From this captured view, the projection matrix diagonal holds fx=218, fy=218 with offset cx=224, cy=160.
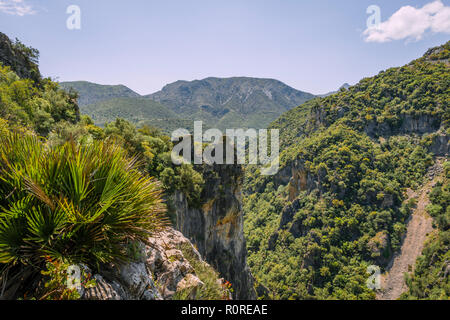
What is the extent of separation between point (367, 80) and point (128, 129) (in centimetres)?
8600

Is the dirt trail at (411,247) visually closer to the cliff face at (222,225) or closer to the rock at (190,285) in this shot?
the cliff face at (222,225)

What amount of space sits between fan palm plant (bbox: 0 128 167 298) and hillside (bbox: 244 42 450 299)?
37.2m

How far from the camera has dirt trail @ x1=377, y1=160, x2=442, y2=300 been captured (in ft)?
122

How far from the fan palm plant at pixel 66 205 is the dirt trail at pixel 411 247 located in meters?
48.6

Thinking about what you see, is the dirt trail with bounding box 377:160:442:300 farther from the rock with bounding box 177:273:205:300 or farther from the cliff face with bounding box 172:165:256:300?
the rock with bounding box 177:273:205:300

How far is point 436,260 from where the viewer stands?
111 ft

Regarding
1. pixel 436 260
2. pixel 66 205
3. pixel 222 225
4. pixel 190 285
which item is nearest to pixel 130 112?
pixel 222 225

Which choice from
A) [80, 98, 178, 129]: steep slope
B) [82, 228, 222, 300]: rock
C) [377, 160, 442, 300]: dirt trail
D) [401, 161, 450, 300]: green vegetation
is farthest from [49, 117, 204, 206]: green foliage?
[80, 98, 178, 129]: steep slope

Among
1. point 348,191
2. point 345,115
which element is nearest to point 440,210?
point 348,191

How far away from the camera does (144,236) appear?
9.57 ft

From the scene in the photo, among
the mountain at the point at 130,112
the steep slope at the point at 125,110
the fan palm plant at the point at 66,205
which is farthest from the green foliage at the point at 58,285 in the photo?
the steep slope at the point at 125,110

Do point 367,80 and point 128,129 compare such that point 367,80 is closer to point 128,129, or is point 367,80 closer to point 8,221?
point 128,129
